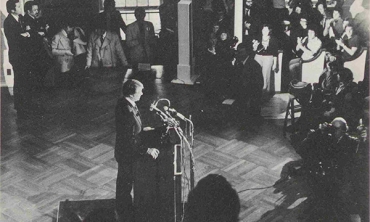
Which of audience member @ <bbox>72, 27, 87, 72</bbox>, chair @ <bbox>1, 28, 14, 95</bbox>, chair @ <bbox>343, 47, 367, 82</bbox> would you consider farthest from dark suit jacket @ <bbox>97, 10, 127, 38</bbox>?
chair @ <bbox>343, 47, 367, 82</bbox>

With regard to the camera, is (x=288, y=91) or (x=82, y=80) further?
(x=82, y=80)

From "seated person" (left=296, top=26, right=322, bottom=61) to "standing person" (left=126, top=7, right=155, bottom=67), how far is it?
283 centimetres

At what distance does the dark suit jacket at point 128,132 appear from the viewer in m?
6.59

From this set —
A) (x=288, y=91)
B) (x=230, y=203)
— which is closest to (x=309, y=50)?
(x=288, y=91)

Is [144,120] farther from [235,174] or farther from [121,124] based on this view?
[121,124]

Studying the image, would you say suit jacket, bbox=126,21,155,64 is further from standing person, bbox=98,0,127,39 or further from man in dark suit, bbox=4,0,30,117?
man in dark suit, bbox=4,0,30,117

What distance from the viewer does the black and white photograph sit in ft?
22.3

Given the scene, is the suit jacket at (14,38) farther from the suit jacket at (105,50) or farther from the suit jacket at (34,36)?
the suit jacket at (105,50)

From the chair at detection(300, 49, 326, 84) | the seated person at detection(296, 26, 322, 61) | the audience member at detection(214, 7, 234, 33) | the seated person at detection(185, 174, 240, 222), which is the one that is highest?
the audience member at detection(214, 7, 234, 33)

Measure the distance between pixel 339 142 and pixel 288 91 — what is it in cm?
279

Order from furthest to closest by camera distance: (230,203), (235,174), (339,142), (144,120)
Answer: (144,120) < (235,174) < (339,142) < (230,203)

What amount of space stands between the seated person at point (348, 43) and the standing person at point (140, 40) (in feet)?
11.0

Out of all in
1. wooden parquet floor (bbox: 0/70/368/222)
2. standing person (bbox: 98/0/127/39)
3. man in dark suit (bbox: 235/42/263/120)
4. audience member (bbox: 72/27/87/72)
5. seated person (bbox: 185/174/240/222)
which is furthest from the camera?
standing person (bbox: 98/0/127/39)

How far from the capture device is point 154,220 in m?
6.78
